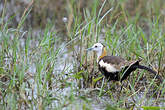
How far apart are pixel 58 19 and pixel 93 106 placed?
492 cm

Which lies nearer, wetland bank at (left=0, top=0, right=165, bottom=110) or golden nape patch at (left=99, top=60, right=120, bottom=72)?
wetland bank at (left=0, top=0, right=165, bottom=110)

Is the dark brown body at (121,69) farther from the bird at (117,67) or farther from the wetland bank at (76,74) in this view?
the wetland bank at (76,74)

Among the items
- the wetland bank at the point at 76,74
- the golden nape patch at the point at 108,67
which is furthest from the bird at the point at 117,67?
the wetland bank at the point at 76,74

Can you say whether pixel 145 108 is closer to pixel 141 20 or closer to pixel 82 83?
pixel 82 83

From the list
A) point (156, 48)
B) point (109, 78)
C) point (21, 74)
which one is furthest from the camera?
point (156, 48)

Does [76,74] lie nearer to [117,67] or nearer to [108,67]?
[108,67]

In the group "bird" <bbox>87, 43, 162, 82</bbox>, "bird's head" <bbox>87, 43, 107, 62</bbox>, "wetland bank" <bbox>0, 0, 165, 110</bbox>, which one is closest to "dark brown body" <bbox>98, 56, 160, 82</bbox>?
"bird" <bbox>87, 43, 162, 82</bbox>

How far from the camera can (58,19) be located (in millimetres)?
9000

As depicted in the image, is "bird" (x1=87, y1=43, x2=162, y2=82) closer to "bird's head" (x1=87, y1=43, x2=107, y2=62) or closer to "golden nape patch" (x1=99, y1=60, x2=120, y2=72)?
"golden nape patch" (x1=99, y1=60, x2=120, y2=72)

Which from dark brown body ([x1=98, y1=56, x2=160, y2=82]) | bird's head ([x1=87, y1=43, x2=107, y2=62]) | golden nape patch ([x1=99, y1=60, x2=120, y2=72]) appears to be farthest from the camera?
bird's head ([x1=87, y1=43, x2=107, y2=62])

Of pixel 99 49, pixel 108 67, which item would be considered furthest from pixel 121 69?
pixel 99 49

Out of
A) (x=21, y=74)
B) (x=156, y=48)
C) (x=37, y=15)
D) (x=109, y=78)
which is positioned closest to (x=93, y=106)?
(x=109, y=78)

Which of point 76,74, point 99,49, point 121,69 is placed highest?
A: point 99,49

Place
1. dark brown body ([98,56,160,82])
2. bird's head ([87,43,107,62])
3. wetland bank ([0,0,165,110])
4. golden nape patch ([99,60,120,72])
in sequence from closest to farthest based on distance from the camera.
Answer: wetland bank ([0,0,165,110]) < dark brown body ([98,56,160,82]) < golden nape patch ([99,60,120,72]) < bird's head ([87,43,107,62])
